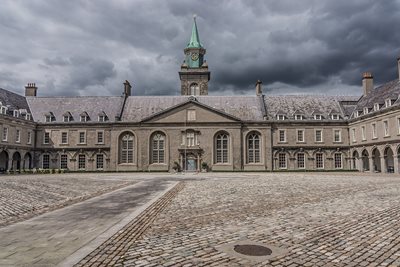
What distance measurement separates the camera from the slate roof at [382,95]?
40.1m

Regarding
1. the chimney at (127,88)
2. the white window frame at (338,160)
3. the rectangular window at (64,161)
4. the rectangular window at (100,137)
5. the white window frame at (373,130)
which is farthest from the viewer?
the chimney at (127,88)

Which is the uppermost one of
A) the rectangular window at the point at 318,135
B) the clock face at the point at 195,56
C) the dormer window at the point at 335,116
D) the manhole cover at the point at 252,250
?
the clock face at the point at 195,56

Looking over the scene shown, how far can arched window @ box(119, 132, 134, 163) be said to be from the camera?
4981 cm

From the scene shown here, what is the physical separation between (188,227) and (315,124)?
46.6 metres

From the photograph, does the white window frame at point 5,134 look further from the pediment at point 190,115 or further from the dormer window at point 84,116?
the pediment at point 190,115

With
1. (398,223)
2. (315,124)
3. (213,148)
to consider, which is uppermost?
(315,124)

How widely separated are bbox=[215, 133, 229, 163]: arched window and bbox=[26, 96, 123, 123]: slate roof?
17.6 metres

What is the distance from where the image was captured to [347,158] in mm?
49656

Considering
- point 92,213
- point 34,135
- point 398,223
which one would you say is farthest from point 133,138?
point 398,223

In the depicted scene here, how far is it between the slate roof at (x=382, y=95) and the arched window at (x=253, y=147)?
16.9m

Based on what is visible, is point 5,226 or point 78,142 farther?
point 78,142

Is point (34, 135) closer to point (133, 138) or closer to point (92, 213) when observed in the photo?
point (133, 138)

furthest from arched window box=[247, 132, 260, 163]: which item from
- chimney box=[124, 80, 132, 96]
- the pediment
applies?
chimney box=[124, 80, 132, 96]

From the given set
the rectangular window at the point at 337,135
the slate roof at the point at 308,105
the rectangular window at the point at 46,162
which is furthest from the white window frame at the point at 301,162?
the rectangular window at the point at 46,162
